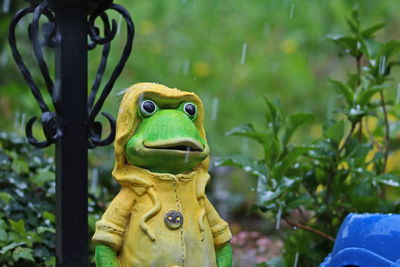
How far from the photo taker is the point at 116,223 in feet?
7.00

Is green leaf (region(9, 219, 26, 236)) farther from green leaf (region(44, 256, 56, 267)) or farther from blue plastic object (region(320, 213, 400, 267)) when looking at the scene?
blue plastic object (region(320, 213, 400, 267))

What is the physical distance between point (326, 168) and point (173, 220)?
107 centimetres

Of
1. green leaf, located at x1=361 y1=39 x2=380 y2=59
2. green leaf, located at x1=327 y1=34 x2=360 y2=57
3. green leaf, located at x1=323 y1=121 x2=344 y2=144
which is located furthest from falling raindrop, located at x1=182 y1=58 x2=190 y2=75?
green leaf, located at x1=323 y1=121 x2=344 y2=144

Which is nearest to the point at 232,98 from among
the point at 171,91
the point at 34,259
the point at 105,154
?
A: the point at 105,154

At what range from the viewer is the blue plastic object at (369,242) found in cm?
206

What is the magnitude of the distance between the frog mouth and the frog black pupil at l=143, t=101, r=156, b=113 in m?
0.12

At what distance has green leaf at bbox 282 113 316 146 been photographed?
9.17 feet

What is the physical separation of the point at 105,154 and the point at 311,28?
2.48m

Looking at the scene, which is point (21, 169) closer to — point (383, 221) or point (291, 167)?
point (291, 167)

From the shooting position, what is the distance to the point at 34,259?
2.86 m

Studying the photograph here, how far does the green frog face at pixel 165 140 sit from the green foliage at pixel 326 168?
0.57 meters

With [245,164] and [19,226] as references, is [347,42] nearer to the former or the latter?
[245,164]

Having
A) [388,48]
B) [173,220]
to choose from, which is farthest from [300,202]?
[173,220]

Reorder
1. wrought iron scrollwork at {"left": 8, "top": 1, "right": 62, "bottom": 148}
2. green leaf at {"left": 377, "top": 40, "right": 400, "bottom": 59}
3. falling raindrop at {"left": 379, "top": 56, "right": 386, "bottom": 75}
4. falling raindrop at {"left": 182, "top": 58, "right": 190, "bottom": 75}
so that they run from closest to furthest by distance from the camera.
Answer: wrought iron scrollwork at {"left": 8, "top": 1, "right": 62, "bottom": 148}, green leaf at {"left": 377, "top": 40, "right": 400, "bottom": 59}, falling raindrop at {"left": 379, "top": 56, "right": 386, "bottom": 75}, falling raindrop at {"left": 182, "top": 58, "right": 190, "bottom": 75}
